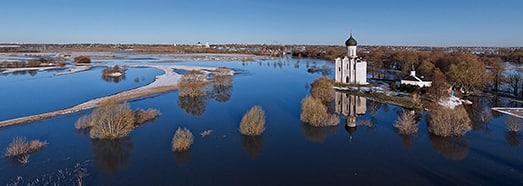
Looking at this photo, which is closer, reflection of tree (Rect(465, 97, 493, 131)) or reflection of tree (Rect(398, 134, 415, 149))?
reflection of tree (Rect(398, 134, 415, 149))

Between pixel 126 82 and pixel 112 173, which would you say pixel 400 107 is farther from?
pixel 126 82

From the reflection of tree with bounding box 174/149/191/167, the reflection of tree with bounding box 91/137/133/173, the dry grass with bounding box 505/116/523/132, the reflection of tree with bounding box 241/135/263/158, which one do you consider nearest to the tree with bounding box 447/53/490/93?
the dry grass with bounding box 505/116/523/132

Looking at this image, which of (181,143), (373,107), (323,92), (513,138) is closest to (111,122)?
(181,143)

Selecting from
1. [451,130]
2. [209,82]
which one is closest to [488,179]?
[451,130]

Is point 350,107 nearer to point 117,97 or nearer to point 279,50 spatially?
point 117,97

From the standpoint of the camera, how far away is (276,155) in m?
10.5

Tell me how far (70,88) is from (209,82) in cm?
964

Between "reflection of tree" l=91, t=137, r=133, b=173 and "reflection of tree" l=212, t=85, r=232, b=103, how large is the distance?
27.7ft

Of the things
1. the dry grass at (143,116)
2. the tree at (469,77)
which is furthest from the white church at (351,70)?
the dry grass at (143,116)

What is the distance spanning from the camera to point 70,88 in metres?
23.3

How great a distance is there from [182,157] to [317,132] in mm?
5237

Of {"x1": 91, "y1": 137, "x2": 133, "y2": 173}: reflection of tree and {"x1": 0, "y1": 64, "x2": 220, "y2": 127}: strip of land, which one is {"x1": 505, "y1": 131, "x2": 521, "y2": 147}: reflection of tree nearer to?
{"x1": 91, "y1": 137, "x2": 133, "y2": 173}: reflection of tree

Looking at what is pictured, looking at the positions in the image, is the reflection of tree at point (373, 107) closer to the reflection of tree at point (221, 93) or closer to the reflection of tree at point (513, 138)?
the reflection of tree at point (513, 138)

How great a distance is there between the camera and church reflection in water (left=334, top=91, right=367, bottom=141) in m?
14.0
